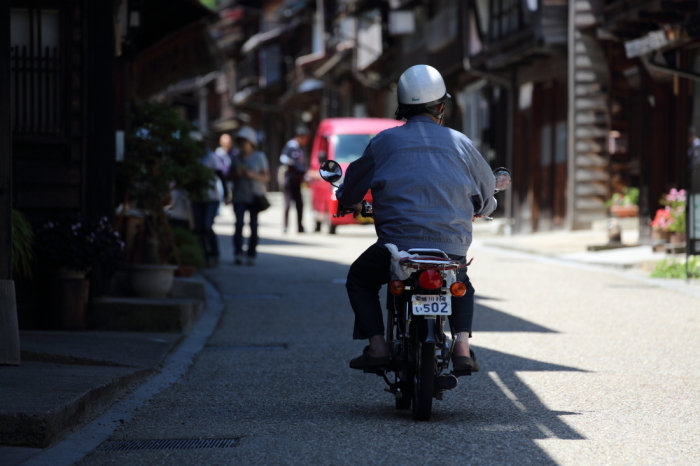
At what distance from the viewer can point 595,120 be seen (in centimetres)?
2288

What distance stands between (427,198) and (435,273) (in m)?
0.46

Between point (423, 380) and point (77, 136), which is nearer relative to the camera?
point (423, 380)

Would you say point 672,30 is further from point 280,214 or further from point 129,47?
point 280,214

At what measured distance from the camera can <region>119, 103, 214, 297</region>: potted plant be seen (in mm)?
10905

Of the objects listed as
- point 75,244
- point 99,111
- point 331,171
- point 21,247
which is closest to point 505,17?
point 99,111

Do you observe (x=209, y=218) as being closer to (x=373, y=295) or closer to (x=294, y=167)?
(x=294, y=167)

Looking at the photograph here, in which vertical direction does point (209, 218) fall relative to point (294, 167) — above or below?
below

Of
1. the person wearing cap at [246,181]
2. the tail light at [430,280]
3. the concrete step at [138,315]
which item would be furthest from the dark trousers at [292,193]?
the tail light at [430,280]

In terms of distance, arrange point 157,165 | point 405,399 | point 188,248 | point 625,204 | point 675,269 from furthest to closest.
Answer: point 625,204 → point 675,269 → point 188,248 → point 157,165 → point 405,399

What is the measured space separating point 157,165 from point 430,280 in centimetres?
624

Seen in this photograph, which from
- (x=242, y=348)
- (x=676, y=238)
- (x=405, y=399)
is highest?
(x=676, y=238)

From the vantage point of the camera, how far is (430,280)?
5297mm

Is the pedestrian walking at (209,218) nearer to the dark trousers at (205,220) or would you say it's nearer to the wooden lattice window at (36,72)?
the dark trousers at (205,220)

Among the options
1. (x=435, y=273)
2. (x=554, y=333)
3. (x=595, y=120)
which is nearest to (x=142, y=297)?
(x=554, y=333)
